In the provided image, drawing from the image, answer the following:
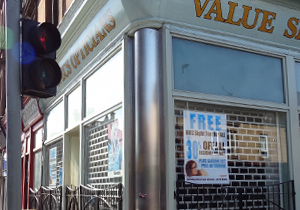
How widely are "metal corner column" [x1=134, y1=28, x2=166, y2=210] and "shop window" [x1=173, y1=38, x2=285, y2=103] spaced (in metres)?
0.34

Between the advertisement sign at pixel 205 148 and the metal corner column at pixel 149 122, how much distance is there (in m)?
0.45

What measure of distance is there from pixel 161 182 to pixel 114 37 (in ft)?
8.05

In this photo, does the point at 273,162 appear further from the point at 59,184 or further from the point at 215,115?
the point at 59,184

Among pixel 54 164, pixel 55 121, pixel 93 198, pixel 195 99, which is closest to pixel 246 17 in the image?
pixel 195 99

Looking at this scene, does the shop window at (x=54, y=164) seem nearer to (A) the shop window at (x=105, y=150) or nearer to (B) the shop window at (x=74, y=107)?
(B) the shop window at (x=74, y=107)

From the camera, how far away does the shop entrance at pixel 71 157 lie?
9009 millimetres

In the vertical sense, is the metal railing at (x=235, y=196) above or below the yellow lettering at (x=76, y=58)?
below

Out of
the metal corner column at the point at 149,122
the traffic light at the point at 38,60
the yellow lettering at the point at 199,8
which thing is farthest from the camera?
the yellow lettering at the point at 199,8

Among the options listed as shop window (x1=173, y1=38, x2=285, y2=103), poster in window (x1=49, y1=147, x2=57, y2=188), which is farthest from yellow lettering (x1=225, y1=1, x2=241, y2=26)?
poster in window (x1=49, y1=147, x2=57, y2=188)

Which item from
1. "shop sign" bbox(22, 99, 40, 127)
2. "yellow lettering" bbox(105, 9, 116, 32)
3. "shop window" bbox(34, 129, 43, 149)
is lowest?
"shop window" bbox(34, 129, 43, 149)

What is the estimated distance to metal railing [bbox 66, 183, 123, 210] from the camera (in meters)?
6.12

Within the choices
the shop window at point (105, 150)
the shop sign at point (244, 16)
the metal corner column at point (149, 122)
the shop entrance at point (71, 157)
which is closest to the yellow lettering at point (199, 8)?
the shop sign at point (244, 16)

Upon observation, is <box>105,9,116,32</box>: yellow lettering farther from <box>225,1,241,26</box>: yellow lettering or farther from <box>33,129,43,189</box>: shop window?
<box>33,129,43,189</box>: shop window

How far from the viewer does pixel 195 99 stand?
5812 mm
